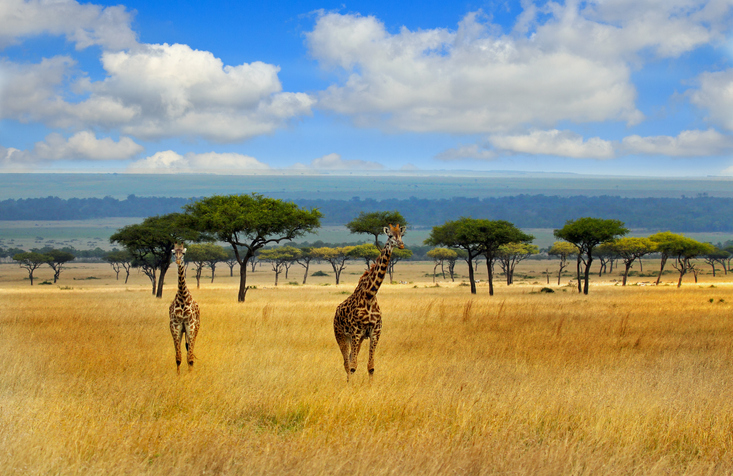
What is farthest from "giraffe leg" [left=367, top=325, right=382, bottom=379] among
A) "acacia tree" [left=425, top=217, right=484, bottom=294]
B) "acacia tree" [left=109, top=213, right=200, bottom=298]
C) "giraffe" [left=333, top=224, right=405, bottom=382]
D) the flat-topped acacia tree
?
"acacia tree" [left=109, top=213, right=200, bottom=298]

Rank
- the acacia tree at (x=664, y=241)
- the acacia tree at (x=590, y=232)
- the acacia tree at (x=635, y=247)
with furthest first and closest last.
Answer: the acacia tree at (x=635, y=247)
the acacia tree at (x=664, y=241)
the acacia tree at (x=590, y=232)

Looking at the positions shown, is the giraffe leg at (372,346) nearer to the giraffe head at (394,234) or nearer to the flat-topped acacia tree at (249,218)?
the giraffe head at (394,234)

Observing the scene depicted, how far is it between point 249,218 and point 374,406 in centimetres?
2675

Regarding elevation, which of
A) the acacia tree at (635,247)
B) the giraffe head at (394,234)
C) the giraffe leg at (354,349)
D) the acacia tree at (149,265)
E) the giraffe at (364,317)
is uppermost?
the giraffe head at (394,234)

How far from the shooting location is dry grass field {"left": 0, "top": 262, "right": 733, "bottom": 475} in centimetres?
595

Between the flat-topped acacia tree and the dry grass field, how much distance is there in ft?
63.5

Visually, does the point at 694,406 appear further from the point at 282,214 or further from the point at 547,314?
the point at 282,214

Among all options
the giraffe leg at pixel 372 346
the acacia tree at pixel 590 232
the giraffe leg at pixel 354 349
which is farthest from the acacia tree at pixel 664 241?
the giraffe leg at pixel 354 349

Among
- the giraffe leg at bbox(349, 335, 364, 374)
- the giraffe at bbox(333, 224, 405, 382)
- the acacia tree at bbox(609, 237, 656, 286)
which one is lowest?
the acacia tree at bbox(609, 237, 656, 286)

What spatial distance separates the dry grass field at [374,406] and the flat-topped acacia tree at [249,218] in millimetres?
19340

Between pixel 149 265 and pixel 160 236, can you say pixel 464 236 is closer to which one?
pixel 160 236

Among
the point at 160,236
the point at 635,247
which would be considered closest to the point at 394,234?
the point at 160,236

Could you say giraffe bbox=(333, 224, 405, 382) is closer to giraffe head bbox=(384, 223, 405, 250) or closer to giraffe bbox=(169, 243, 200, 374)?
giraffe head bbox=(384, 223, 405, 250)

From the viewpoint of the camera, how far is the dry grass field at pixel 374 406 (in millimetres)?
5949
